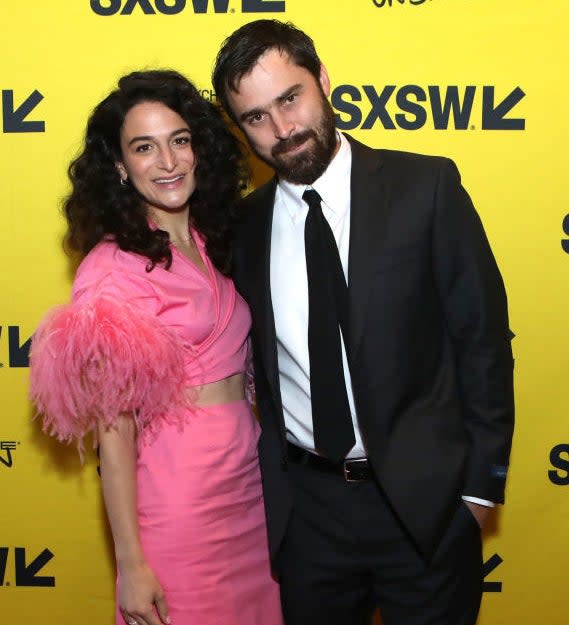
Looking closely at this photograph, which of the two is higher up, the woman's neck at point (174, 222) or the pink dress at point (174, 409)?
the woman's neck at point (174, 222)

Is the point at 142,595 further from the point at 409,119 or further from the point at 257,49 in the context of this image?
the point at 409,119

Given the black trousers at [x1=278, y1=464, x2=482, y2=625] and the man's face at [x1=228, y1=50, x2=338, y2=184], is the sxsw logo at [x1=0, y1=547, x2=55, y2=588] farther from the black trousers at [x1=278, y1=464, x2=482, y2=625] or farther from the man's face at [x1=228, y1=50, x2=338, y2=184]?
the man's face at [x1=228, y1=50, x2=338, y2=184]

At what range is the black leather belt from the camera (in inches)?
60.2

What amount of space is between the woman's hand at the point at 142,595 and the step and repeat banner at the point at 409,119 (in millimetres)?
801

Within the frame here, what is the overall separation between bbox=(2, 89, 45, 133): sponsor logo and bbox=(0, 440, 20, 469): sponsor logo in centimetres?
87

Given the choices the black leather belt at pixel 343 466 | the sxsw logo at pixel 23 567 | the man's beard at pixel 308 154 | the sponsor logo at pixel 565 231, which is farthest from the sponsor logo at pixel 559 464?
the sxsw logo at pixel 23 567

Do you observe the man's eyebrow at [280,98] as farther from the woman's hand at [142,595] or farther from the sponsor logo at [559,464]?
the sponsor logo at [559,464]

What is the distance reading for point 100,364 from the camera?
145 centimetres

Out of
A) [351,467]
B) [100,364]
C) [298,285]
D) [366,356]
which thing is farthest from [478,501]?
[100,364]

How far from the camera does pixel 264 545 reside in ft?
5.57

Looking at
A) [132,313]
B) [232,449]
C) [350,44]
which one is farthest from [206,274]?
[350,44]

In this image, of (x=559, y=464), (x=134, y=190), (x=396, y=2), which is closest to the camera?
(x=134, y=190)

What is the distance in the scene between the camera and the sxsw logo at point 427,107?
2.03 meters

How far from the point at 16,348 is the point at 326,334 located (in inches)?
A: 43.5
